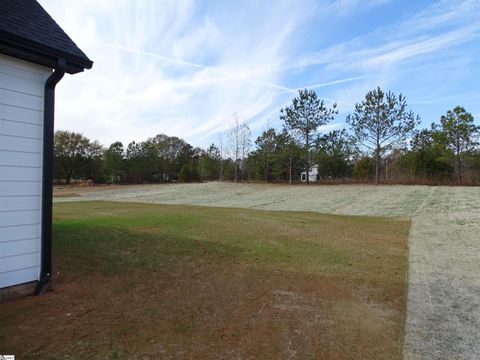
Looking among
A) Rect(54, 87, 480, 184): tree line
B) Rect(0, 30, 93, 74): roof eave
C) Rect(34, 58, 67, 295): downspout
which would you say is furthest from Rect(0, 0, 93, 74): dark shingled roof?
Rect(54, 87, 480, 184): tree line

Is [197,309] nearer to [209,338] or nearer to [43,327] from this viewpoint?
[209,338]

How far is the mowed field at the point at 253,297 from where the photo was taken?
2.63 metres

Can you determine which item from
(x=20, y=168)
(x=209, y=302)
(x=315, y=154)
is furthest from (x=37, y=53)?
(x=315, y=154)

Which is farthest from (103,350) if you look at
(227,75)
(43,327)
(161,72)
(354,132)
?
(354,132)

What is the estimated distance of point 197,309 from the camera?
3.38 meters

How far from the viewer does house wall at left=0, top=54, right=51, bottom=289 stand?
3.23m

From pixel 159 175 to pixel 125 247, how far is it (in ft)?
139

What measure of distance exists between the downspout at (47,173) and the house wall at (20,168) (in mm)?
49

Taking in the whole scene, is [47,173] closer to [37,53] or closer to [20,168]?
[20,168]

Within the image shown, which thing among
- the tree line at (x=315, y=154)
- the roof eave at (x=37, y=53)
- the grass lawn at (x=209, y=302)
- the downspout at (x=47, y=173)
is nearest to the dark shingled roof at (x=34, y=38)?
the roof eave at (x=37, y=53)

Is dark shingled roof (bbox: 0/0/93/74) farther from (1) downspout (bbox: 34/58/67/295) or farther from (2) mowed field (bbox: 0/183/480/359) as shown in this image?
(2) mowed field (bbox: 0/183/480/359)

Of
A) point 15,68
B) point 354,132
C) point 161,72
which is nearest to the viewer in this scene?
point 15,68

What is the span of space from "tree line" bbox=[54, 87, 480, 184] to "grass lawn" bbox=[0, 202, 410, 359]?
76.6ft

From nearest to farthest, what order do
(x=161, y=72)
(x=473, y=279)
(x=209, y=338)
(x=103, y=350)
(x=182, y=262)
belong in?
(x=103, y=350)
(x=209, y=338)
(x=473, y=279)
(x=182, y=262)
(x=161, y=72)
